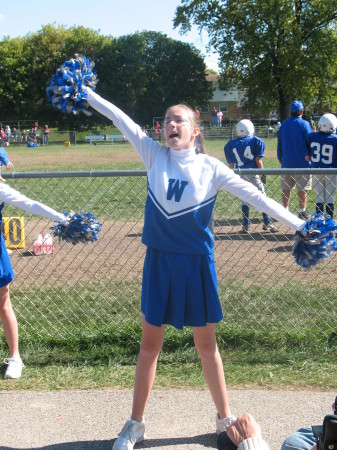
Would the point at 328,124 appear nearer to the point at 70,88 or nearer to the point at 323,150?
the point at 323,150

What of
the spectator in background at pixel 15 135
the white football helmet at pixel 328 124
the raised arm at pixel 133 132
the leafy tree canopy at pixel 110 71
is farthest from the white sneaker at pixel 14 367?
the leafy tree canopy at pixel 110 71

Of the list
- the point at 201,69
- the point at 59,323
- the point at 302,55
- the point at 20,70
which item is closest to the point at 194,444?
the point at 59,323

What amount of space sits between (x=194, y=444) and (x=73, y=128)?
54.2 meters

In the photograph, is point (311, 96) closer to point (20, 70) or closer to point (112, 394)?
point (20, 70)

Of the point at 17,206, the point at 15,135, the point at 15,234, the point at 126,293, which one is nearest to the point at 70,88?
the point at 17,206

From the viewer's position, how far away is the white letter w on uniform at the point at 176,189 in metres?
2.97

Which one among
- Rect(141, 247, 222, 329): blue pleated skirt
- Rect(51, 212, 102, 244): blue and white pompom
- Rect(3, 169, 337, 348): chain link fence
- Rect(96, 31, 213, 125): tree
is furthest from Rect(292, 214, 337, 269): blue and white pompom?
Rect(96, 31, 213, 125): tree

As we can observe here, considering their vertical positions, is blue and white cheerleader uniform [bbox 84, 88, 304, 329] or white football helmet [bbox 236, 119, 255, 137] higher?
white football helmet [bbox 236, 119, 255, 137]

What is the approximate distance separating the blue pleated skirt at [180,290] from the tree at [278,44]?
41.1m

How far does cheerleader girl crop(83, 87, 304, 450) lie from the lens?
298 cm

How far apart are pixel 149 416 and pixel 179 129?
172cm

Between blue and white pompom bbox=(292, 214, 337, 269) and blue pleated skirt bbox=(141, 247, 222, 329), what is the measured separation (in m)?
0.47

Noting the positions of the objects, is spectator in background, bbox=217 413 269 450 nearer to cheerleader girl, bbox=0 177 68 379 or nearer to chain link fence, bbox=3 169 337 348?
cheerleader girl, bbox=0 177 68 379

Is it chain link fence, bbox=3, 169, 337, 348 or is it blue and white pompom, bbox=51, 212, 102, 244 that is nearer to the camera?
blue and white pompom, bbox=51, 212, 102, 244
